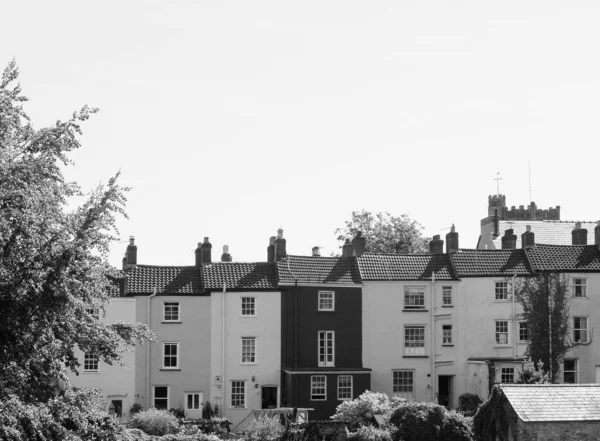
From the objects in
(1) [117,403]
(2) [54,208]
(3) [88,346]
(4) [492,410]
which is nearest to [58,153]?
(2) [54,208]

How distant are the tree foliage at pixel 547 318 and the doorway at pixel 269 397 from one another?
1635 centimetres

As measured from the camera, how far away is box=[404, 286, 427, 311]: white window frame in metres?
64.3

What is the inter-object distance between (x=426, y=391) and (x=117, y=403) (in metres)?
19.8

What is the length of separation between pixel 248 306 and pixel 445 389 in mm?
14231

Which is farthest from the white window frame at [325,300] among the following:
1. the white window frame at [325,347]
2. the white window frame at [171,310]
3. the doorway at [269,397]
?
the white window frame at [171,310]

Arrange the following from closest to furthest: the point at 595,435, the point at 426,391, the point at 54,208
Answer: the point at 54,208 → the point at 595,435 → the point at 426,391

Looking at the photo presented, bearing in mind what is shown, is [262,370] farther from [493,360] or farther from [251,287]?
[493,360]

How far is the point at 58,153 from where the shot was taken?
2283 cm

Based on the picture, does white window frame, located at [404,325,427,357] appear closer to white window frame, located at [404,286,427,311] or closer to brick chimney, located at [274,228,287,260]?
white window frame, located at [404,286,427,311]

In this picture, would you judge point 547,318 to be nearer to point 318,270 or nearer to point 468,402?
point 468,402

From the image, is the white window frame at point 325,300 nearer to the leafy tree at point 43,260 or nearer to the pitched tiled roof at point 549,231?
the pitched tiled roof at point 549,231

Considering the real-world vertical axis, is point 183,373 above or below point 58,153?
below

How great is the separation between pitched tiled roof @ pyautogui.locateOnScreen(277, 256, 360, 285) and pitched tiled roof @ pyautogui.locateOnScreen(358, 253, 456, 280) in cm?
80

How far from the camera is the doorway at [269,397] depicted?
61.2 metres
